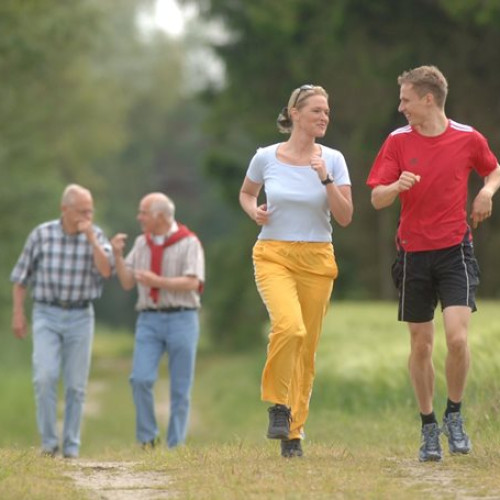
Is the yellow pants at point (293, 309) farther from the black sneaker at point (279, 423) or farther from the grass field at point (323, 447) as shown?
the grass field at point (323, 447)

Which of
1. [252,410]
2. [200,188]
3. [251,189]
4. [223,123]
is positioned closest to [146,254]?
[251,189]

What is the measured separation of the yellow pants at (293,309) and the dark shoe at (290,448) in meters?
0.04

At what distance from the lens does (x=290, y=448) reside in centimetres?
1030

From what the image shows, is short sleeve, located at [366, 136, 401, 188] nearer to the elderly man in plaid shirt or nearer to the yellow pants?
the yellow pants

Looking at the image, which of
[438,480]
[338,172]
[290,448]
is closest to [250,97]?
[338,172]

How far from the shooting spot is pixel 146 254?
13773 mm

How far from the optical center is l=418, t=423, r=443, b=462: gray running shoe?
9828 millimetres

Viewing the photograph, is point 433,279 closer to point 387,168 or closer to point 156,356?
point 387,168

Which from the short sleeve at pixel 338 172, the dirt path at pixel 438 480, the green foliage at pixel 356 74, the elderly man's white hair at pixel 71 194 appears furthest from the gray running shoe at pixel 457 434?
the green foliage at pixel 356 74

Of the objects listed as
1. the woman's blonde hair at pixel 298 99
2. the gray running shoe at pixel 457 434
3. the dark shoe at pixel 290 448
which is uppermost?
the woman's blonde hair at pixel 298 99

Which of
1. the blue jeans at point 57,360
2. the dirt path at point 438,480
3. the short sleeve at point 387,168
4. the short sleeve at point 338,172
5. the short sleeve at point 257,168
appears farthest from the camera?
the blue jeans at point 57,360

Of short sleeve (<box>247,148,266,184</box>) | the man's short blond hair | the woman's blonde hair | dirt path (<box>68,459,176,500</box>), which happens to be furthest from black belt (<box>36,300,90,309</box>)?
the man's short blond hair

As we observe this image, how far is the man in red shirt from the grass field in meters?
0.63

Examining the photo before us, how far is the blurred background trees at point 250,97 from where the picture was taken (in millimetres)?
31594
